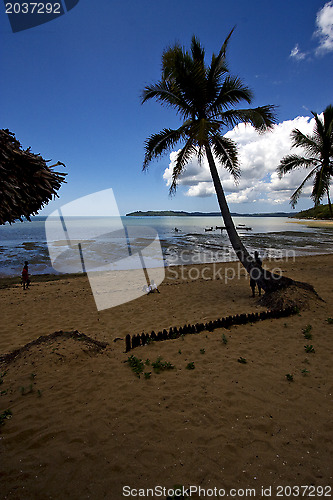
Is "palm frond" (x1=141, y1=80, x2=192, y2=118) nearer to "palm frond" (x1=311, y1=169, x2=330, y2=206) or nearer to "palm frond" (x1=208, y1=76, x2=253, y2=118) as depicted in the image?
"palm frond" (x1=208, y1=76, x2=253, y2=118)

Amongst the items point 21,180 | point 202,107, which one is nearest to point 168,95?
point 202,107

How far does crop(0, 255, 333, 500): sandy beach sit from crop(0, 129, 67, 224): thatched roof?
10.2 ft

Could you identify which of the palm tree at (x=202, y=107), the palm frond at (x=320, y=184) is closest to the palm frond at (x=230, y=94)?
the palm tree at (x=202, y=107)

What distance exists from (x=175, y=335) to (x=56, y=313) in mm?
5448

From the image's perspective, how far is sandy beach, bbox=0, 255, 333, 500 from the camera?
278cm

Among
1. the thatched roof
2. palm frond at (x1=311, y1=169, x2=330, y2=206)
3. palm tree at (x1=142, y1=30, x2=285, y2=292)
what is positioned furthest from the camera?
palm frond at (x1=311, y1=169, x2=330, y2=206)

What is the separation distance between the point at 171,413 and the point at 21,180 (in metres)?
3.98

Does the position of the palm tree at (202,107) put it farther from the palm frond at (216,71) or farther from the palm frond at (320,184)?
the palm frond at (320,184)

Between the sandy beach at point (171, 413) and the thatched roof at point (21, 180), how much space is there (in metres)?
3.10

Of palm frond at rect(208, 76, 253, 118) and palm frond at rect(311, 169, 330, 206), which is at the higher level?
palm frond at rect(208, 76, 253, 118)

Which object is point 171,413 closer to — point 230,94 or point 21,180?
point 21,180

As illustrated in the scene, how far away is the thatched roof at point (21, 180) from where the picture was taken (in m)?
2.54

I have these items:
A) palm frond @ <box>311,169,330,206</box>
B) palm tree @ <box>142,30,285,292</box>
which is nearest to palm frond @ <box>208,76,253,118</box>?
palm tree @ <box>142,30,285,292</box>

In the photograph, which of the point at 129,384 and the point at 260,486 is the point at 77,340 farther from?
the point at 260,486
